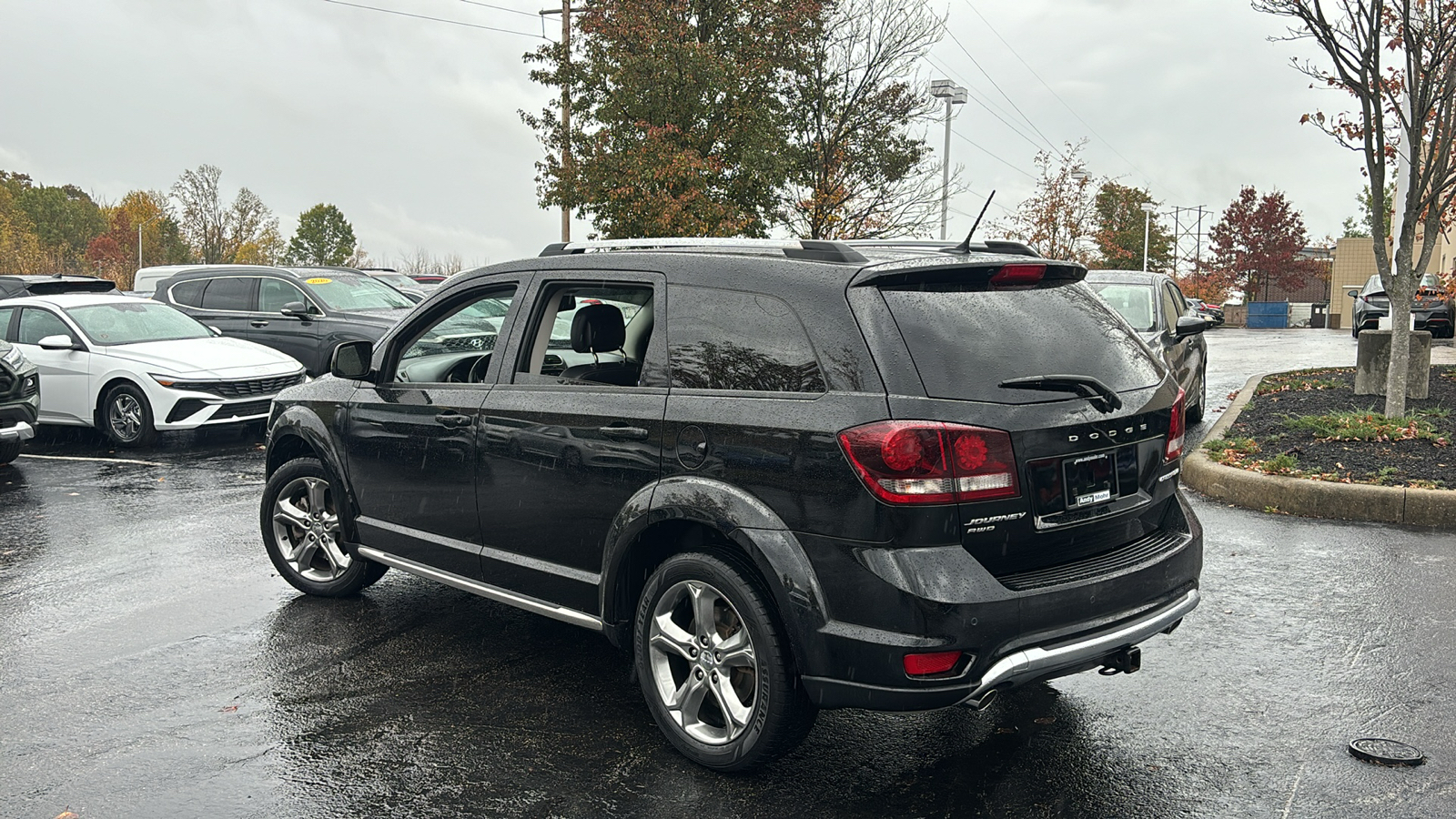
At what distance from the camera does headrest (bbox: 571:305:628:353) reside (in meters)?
4.71

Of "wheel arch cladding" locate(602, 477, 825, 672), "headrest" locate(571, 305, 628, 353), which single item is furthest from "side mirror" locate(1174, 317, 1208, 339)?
"wheel arch cladding" locate(602, 477, 825, 672)

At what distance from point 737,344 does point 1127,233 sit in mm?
82672

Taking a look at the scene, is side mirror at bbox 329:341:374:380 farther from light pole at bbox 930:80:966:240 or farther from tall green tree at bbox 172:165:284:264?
tall green tree at bbox 172:165:284:264

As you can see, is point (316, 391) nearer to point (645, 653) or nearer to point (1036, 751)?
point (645, 653)

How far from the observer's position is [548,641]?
5.32 metres

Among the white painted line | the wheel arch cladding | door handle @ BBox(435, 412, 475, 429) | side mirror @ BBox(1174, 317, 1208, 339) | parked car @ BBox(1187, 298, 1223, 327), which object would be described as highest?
parked car @ BBox(1187, 298, 1223, 327)

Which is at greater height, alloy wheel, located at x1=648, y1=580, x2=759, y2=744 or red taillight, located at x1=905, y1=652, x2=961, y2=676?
red taillight, located at x1=905, y1=652, x2=961, y2=676

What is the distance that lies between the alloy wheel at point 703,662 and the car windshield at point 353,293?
13.9 metres

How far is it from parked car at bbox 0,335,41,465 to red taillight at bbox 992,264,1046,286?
935cm

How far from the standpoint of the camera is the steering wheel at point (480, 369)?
201 inches

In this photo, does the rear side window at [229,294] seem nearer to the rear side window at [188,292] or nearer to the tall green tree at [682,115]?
the rear side window at [188,292]

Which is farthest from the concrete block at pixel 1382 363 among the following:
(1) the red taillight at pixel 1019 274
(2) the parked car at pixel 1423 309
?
(2) the parked car at pixel 1423 309

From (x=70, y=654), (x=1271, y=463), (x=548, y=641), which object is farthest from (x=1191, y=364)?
(x=70, y=654)

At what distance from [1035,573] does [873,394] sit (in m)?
0.77
